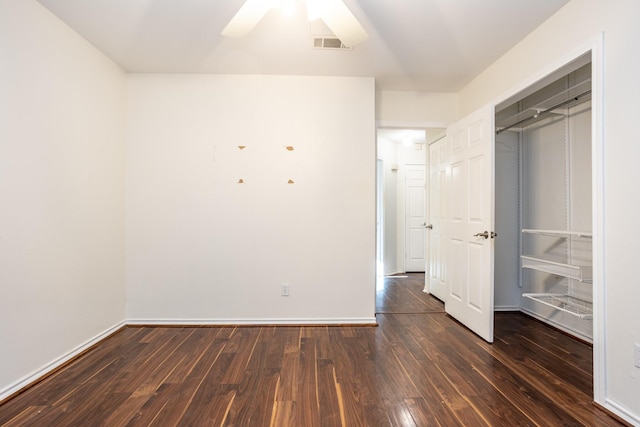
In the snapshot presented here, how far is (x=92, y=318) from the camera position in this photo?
254 centimetres

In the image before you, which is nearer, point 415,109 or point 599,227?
point 599,227

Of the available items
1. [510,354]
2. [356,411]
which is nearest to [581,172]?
[510,354]

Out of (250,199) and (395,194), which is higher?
(395,194)

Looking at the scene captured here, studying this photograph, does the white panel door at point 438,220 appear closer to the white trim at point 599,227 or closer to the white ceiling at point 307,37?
the white ceiling at point 307,37

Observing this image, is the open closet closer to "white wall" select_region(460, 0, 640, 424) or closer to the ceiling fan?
"white wall" select_region(460, 0, 640, 424)

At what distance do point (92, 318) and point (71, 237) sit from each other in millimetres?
754

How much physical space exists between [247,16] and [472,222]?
8.37 ft

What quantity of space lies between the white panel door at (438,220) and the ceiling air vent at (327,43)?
6.08 feet

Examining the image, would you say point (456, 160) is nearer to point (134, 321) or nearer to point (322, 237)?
point (322, 237)

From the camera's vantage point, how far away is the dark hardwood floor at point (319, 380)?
1.63 metres

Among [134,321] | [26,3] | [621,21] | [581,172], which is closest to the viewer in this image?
[621,21]

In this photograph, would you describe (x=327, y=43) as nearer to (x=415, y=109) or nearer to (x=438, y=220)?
(x=415, y=109)

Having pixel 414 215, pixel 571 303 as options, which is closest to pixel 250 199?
pixel 571 303

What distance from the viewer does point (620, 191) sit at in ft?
5.36
